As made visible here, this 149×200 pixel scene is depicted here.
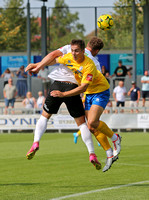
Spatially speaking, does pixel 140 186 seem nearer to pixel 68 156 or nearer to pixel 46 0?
pixel 68 156

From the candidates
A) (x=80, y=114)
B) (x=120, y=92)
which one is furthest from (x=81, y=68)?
(x=120, y=92)

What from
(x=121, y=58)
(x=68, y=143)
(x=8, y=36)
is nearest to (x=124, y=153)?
(x=68, y=143)

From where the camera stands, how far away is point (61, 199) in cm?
823

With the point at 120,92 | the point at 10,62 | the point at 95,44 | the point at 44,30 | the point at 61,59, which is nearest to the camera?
the point at 61,59

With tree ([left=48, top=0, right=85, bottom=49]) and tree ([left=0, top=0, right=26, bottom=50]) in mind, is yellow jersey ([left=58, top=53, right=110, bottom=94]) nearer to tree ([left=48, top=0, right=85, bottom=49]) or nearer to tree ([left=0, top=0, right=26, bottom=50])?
tree ([left=0, top=0, right=26, bottom=50])

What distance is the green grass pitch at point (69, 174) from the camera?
28.9 ft

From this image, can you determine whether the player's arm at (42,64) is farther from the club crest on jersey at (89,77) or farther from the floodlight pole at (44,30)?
the floodlight pole at (44,30)

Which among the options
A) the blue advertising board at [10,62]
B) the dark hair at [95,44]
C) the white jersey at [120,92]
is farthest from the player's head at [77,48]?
the blue advertising board at [10,62]

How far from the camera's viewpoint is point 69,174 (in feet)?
36.4

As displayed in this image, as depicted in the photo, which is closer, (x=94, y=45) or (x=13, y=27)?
(x=94, y=45)

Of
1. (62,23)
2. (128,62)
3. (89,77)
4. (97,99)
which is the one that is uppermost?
(89,77)

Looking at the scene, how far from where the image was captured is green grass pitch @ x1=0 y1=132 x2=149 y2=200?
28.9 feet

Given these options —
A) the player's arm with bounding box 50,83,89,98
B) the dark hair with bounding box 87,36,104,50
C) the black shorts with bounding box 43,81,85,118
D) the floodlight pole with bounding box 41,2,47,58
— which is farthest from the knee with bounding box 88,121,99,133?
the floodlight pole with bounding box 41,2,47,58

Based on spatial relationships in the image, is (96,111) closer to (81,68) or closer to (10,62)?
(81,68)
